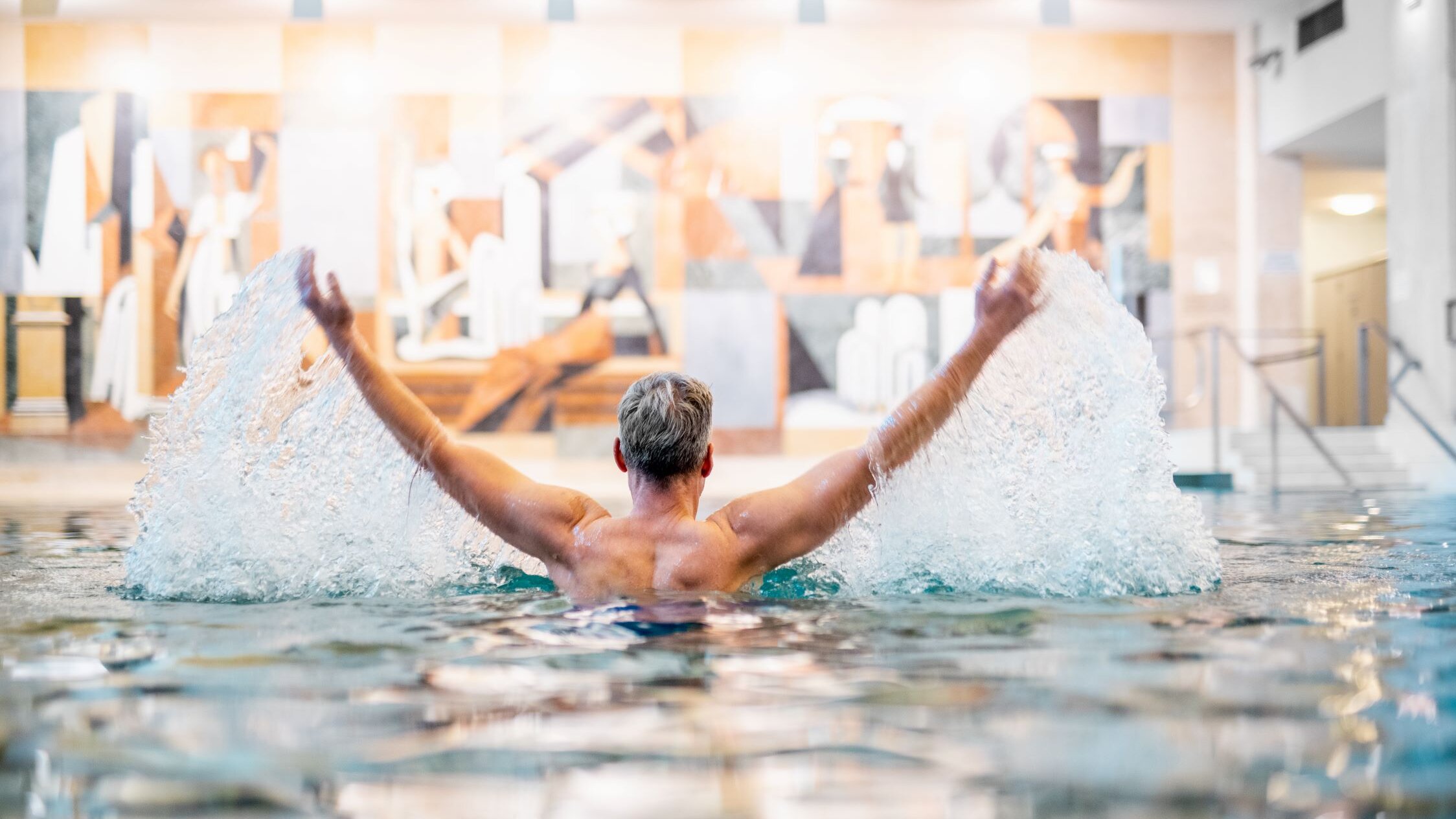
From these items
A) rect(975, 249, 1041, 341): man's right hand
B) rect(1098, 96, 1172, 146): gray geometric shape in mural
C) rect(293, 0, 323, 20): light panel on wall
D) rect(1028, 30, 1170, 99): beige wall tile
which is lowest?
rect(975, 249, 1041, 341): man's right hand

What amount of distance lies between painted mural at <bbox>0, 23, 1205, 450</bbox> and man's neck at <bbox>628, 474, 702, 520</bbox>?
943 centimetres

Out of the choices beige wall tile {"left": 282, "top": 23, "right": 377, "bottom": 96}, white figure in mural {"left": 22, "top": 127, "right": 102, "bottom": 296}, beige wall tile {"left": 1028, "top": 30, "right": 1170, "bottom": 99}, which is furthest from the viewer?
beige wall tile {"left": 1028, "top": 30, "right": 1170, "bottom": 99}

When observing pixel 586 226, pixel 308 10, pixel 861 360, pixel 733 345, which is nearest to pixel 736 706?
pixel 733 345

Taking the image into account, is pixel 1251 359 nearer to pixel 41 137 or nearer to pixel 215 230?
pixel 215 230

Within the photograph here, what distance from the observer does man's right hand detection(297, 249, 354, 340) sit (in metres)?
3.21

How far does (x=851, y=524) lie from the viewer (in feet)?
10.3

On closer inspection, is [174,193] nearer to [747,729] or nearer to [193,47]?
[193,47]

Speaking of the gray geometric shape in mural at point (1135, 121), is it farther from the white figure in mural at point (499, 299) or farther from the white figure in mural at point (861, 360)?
the white figure in mural at point (499, 299)

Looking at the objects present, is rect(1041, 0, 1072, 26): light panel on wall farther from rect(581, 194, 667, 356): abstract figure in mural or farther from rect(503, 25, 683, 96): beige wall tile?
rect(581, 194, 667, 356): abstract figure in mural

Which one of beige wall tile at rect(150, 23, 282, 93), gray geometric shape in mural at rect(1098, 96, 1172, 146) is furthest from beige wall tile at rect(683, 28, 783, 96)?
beige wall tile at rect(150, 23, 282, 93)

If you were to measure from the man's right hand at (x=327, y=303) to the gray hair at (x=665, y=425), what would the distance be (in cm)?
86

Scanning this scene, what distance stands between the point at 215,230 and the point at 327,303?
9.89m

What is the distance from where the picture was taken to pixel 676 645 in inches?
92.5

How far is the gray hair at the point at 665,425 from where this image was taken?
277cm
